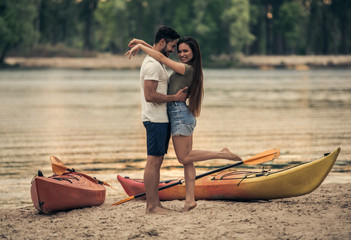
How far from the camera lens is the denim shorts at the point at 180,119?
21.4ft

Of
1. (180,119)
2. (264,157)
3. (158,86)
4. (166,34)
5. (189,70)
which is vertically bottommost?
(264,157)

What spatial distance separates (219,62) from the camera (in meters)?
86.1

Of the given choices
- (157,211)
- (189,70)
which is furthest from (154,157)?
(189,70)

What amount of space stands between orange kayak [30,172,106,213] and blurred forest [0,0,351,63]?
72561 mm

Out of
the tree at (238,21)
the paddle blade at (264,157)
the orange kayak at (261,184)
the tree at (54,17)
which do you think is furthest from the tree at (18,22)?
the paddle blade at (264,157)

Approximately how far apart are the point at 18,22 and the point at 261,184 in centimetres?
6455

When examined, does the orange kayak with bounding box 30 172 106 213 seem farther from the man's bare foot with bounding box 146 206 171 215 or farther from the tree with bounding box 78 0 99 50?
the tree with bounding box 78 0 99 50

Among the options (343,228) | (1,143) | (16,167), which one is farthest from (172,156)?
(343,228)

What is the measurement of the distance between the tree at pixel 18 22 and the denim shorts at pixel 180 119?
6225 centimetres

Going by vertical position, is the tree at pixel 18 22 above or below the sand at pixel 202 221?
above

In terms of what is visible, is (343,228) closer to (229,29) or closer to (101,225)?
(101,225)

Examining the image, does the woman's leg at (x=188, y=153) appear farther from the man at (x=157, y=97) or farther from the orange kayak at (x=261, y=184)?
the orange kayak at (x=261, y=184)

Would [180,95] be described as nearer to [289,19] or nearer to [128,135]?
[128,135]

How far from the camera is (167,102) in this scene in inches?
260
